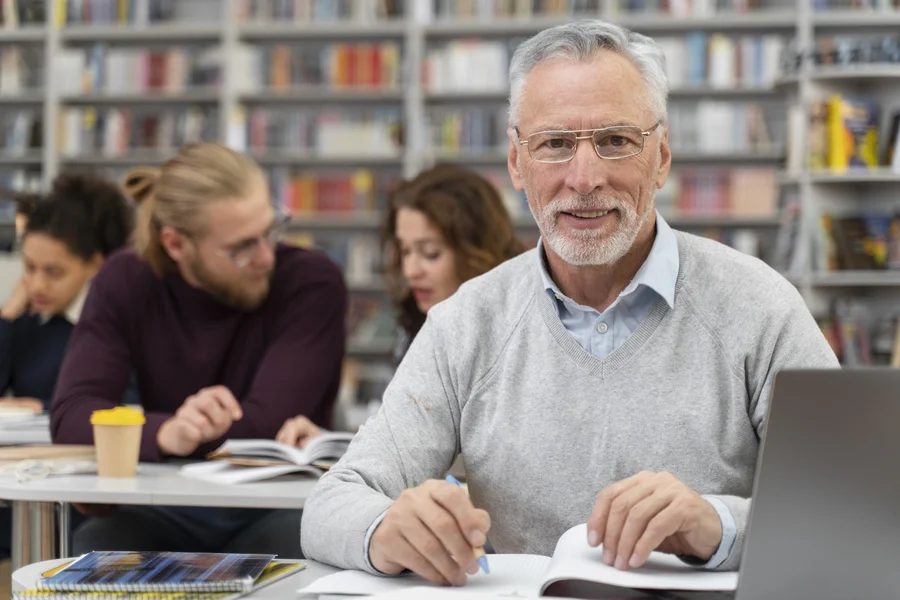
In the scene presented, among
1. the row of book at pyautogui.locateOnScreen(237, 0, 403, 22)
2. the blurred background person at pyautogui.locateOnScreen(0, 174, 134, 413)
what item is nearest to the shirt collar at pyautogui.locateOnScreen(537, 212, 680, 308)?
the blurred background person at pyautogui.locateOnScreen(0, 174, 134, 413)

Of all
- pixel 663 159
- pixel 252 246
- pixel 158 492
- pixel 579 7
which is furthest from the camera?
pixel 579 7

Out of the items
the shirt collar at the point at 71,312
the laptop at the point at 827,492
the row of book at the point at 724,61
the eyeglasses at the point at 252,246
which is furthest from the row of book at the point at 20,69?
the laptop at the point at 827,492

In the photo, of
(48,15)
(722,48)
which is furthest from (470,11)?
(48,15)

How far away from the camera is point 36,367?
10.2 ft

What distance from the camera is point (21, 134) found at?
6.45m

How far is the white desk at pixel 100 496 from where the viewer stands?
5.85 feet

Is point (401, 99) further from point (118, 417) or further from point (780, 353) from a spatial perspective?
point (780, 353)

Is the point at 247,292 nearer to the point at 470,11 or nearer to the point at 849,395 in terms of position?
the point at 849,395

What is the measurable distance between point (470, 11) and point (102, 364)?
406cm

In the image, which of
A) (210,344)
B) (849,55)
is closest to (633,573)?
(210,344)

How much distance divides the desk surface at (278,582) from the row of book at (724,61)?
16.2ft

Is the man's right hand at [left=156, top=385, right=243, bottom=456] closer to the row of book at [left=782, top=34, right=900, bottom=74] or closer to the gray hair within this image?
the gray hair

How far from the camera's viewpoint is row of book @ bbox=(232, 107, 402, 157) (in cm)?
611

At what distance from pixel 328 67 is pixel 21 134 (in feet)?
6.07
